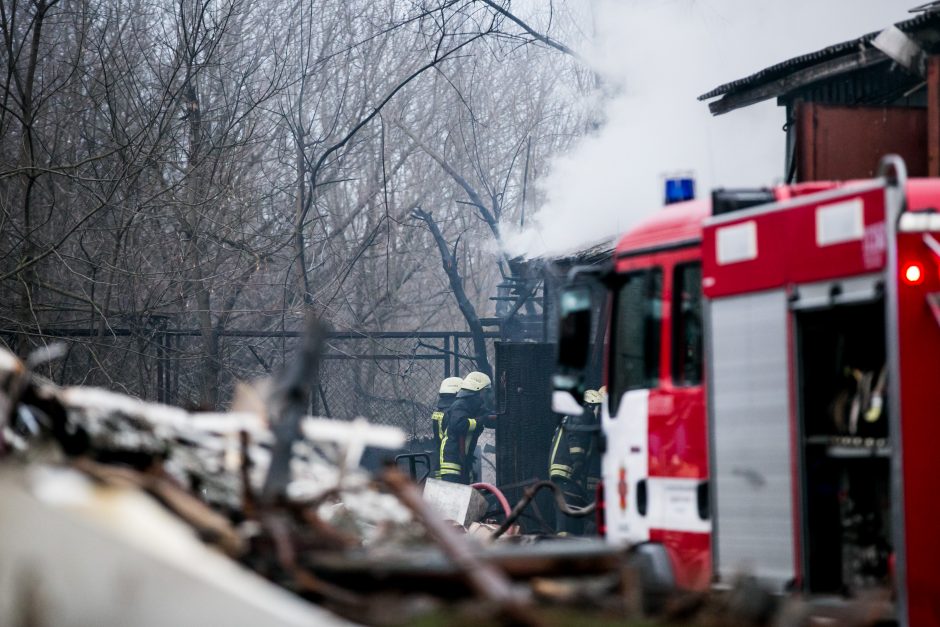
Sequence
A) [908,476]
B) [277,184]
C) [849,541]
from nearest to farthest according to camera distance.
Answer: [908,476] < [849,541] < [277,184]

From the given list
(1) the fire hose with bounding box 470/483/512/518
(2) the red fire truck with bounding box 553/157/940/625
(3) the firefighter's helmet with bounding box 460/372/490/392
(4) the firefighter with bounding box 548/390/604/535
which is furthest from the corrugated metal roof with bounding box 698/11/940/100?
(1) the fire hose with bounding box 470/483/512/518

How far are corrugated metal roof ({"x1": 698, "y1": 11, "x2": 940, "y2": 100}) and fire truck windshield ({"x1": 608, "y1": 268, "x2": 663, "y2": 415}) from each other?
4.31 meters

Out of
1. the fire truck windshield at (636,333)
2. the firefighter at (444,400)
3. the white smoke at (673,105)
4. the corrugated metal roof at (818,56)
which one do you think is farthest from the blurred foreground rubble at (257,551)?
the white smoke at (673,105)

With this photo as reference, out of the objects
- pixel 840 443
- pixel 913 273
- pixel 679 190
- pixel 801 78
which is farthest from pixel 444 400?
pixel 913 273

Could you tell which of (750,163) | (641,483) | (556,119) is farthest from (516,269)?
(556,119)

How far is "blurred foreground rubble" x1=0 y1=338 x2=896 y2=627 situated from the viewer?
8.20 ft

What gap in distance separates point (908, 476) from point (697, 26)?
1466 centimetres

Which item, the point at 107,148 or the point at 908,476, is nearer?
the point at 908,476

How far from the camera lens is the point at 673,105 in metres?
18.2

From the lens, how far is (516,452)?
13.7m

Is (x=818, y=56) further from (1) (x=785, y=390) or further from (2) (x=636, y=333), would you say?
(1) (x=785, y=390)

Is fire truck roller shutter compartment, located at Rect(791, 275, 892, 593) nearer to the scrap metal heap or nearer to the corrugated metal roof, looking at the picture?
the scrap metal heap

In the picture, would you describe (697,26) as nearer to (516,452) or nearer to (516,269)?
(516,269)

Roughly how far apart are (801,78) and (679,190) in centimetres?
539
